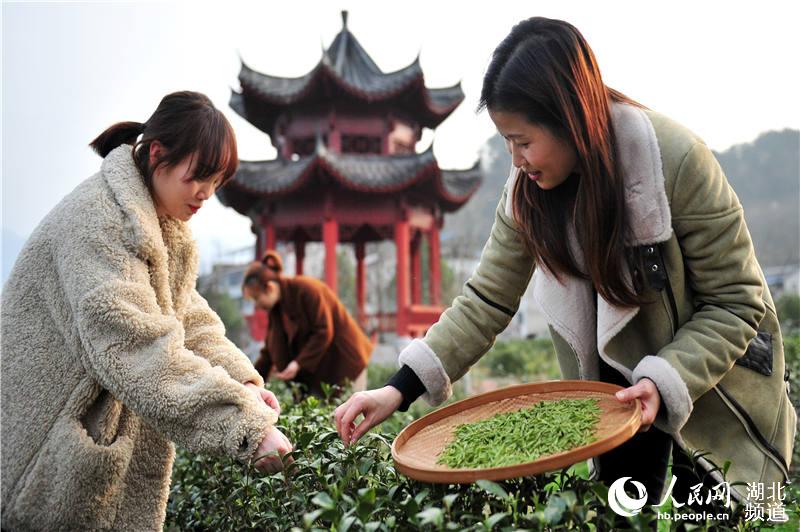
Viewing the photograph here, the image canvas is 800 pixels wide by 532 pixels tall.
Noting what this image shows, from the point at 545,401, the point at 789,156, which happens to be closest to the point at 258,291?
the point at 545,401

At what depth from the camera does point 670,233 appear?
1.60 metres

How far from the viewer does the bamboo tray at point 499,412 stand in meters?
1.23

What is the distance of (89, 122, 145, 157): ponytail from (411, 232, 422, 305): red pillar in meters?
11.1

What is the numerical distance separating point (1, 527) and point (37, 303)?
52cm

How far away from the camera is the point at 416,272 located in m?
13.8

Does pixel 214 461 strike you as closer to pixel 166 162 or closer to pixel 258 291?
pixel 166 162

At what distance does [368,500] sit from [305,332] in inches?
161

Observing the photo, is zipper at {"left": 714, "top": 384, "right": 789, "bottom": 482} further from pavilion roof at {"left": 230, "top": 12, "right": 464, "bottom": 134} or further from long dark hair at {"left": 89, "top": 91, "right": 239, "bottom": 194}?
pavilion roof at {"left": 230, "top": 12, "right": 464, "bottom": 134}

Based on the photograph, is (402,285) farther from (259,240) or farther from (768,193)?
(768,193)

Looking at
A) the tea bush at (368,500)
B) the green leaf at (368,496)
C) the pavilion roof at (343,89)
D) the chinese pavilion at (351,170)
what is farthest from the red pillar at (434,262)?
the green leaf at (368,496)

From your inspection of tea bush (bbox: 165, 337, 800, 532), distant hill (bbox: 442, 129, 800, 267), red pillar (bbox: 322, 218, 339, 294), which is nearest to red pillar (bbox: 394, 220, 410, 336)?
red pillar (bbox: 322, 218, 339, 294)

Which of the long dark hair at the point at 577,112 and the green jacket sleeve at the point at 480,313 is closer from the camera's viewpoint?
the long dark hair at the point at 577,112

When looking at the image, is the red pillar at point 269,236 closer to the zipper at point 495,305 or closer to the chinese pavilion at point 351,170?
the chinese pavilion at point 351,170

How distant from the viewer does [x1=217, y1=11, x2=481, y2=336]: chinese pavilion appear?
38.3ft
